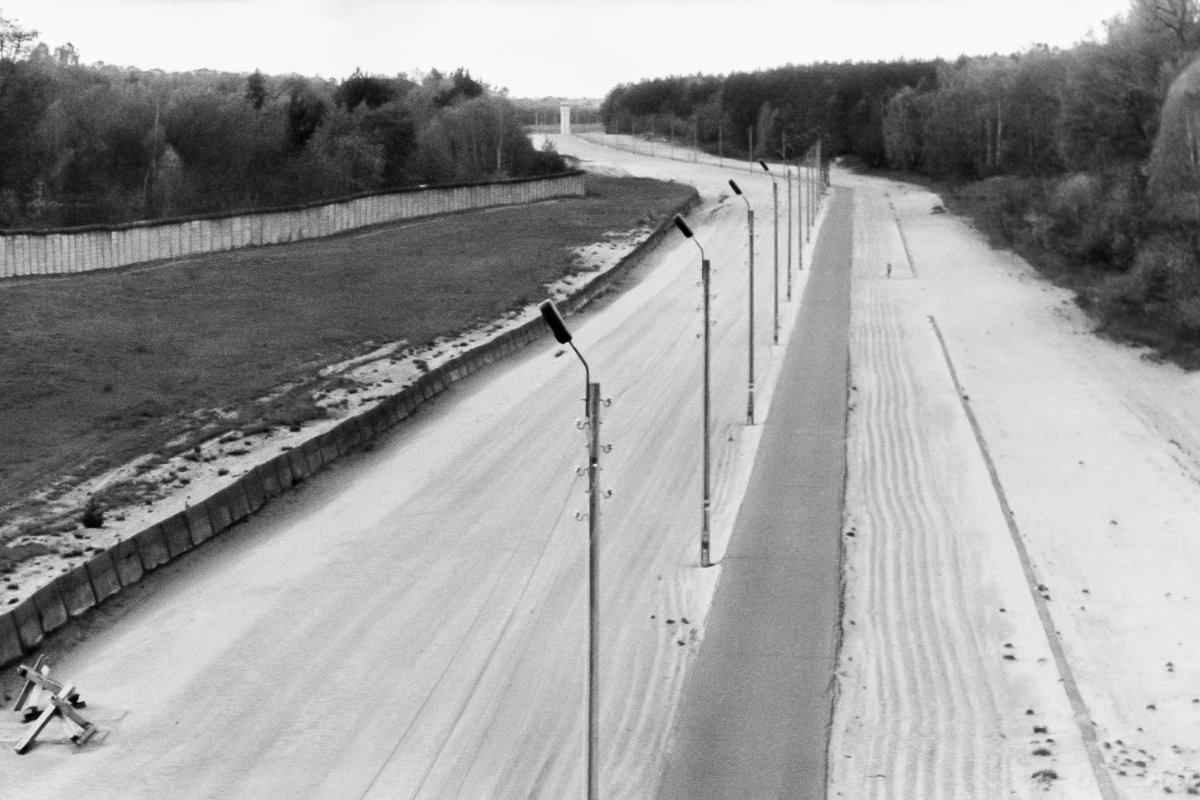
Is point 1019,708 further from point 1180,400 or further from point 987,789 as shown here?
point 1180,400

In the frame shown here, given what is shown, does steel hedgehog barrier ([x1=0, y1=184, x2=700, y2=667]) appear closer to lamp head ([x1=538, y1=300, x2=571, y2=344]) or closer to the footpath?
the footpath

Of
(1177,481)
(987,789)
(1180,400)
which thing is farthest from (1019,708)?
(1180,400)

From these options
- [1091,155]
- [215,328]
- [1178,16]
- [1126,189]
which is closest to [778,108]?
[1091,155]

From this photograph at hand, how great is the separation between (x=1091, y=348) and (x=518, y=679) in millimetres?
27556

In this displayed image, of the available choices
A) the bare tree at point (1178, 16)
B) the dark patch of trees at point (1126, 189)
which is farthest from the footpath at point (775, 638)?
the bare tree at point (1178, 16)

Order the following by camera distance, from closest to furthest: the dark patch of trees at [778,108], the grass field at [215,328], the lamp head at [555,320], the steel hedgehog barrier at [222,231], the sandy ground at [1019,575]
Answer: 1. the lamp head at [555,320]
2. the sandy ground at [1019,575]
3. the grass field at [215,328]
4. the steel hedgehog barrier at [222,231]
5. the dark patch of trees at [778,108]

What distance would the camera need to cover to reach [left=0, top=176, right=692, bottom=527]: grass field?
26.6m

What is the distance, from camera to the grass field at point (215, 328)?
26.6m

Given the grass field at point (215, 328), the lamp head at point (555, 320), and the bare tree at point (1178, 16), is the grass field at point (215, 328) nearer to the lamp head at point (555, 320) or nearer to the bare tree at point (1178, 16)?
the lamp head at point (555, 320)

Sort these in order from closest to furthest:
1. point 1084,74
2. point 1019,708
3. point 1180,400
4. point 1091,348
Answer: point 1019,708, point 1180,400, point 1091,348, point 1084,74

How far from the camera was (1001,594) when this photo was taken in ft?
67.3

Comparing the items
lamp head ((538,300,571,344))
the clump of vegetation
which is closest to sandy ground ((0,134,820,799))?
the clump of vegetation

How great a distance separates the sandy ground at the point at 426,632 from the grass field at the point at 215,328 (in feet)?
10.6

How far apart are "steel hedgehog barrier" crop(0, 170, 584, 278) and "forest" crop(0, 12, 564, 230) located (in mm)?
6585
